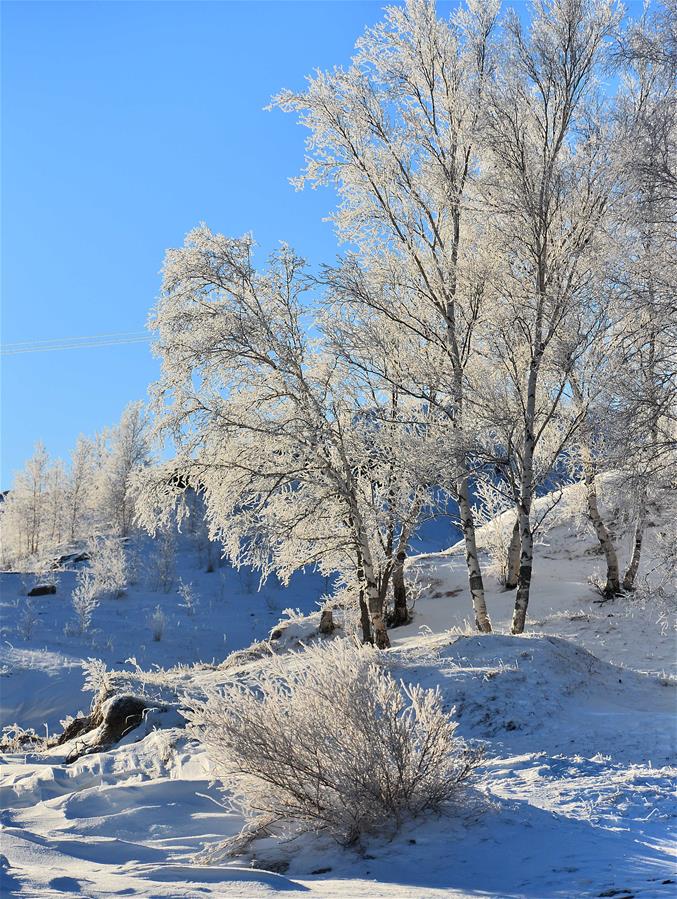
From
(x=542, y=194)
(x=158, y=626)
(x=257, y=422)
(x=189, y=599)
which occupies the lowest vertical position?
(x=158, y=626)

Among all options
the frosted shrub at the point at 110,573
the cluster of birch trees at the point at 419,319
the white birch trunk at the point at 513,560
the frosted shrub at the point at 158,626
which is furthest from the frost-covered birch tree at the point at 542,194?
the frosted shrub at the point at 110,573

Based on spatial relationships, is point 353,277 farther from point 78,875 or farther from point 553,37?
point 78,875

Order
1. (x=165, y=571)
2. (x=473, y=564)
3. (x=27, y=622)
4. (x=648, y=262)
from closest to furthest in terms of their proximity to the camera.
A: (x=648, y=262) → (x=473, y=564) → (x=27, y=622) → (x=165, y=571)

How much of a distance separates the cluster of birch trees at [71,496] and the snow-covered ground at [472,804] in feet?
118

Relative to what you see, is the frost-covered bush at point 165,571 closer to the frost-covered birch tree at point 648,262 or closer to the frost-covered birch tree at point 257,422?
the frost-covered birch tree at point 257,422

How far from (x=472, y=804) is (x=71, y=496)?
154ft

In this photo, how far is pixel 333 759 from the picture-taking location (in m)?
3.86

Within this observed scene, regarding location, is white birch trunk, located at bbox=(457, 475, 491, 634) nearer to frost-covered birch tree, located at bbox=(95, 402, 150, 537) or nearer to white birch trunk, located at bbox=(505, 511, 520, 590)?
white birch trunk, located at bbox=(505, 511, 520, 590)

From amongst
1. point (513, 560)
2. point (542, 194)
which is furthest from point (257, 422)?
point (513, 560)

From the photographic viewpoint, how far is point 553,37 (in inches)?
395

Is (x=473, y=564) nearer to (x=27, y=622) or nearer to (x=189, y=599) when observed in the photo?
(x=27, y=622)

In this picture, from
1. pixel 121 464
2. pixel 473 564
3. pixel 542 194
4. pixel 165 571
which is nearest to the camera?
pixel 542 194

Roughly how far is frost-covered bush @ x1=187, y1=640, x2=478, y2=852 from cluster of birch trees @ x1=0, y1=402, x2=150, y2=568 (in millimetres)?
40289

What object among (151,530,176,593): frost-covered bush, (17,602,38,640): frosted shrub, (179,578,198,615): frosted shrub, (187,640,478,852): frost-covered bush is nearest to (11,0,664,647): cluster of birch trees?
(187,640,478,852): frost-covered bush
